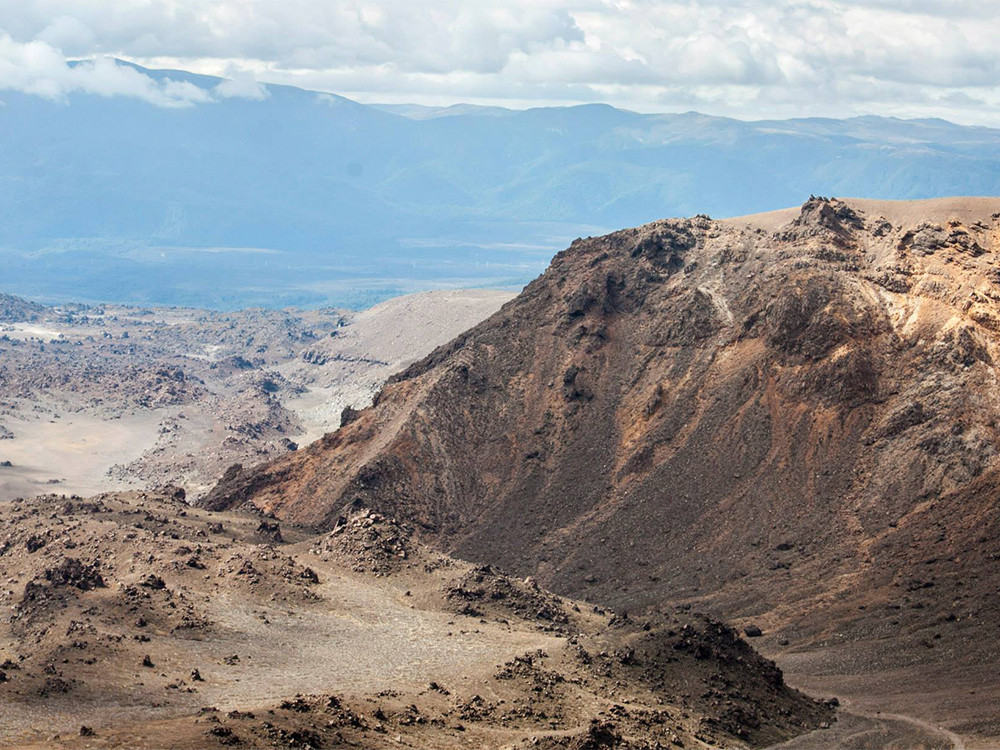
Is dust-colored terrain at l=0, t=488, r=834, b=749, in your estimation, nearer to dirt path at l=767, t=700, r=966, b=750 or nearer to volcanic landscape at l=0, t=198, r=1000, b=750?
volcanic landscape at l=0, t=198, r=1000, b=750

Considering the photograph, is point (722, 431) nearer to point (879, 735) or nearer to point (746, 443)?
point (746, 443)

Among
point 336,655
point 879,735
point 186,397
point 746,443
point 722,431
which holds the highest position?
point 722,431

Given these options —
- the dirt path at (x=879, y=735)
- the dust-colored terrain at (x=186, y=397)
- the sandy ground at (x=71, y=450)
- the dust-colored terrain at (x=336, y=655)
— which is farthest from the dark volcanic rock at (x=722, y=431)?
the dust-colored terrain at (x=186, y=397)

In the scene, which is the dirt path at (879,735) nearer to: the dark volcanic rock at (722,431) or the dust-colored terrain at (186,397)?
the dark volcanic rock at (722,431)

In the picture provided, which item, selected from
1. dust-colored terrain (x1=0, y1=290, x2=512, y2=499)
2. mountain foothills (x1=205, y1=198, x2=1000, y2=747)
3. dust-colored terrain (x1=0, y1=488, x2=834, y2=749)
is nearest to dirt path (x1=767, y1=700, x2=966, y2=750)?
dust-colored terrain (x1=0, y1=488, x2=834, y2=749)

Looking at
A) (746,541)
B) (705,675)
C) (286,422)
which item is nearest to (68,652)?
(705,675)

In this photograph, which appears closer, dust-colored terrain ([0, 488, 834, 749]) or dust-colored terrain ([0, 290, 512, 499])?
dust-colored terrain ([0, 488, 834, 749])

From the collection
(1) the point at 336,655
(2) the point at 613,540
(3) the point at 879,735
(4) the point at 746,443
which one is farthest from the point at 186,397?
(3) the point at 879,735
